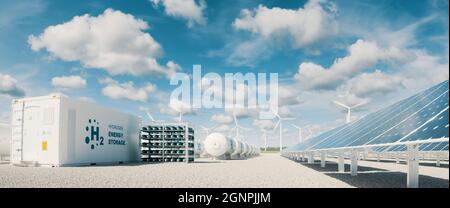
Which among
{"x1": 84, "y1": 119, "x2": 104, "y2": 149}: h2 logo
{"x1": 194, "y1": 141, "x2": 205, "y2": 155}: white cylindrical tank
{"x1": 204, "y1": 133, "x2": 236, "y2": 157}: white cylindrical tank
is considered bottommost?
{"x1": 194, "y1": 141, "x2": 205, "y2": 155}: white cylindrical tank

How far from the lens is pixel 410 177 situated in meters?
13.1

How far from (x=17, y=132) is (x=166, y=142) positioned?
1474 centimetres

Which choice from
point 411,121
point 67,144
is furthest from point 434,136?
point 67,144

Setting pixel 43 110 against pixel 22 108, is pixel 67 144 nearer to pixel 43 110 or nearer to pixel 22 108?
pixel 43 110

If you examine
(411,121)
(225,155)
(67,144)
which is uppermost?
(411,121)

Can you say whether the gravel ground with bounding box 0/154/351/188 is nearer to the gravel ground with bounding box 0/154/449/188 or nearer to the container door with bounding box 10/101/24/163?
the gravel ground with bounding box 0/154/449/188

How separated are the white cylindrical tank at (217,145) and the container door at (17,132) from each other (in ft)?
83.2

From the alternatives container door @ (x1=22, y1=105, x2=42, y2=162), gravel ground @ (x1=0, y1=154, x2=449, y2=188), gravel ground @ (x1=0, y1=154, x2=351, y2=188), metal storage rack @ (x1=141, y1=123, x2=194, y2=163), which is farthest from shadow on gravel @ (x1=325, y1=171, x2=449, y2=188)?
metal storage rack @ (x1=141, y1=123, x2=194, y2=163)

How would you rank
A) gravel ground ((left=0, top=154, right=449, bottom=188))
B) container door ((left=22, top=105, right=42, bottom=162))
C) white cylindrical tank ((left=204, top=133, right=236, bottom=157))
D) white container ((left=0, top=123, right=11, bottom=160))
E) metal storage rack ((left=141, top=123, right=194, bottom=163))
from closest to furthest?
gravel ground ((left=0, top=154, right=449, bottom=188)) → container door ((left=22, top=105, right=42, bottom=162)) → metal storage rack ((left=141, top=123, right=194, bottom=163)) → white container ((left=0, top=123, right=11, bottom=160)) → white cylindrical tank ((left=204, top=133, right=236, bottom=157))

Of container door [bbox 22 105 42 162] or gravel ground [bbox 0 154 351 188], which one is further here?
container door [bbox 22 105 42 162]

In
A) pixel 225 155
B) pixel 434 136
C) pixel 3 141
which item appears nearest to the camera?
pixel 434 136

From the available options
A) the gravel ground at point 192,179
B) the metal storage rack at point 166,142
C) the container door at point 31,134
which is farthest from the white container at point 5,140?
the gravel ground at point 192,179

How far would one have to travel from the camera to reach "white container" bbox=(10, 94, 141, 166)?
→ 87.1 ft
